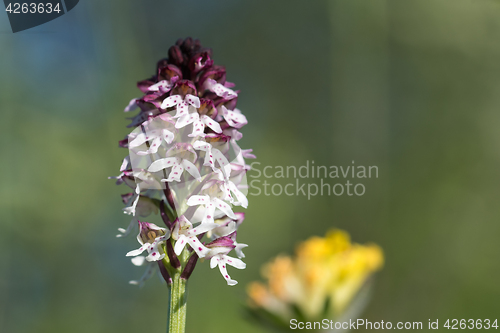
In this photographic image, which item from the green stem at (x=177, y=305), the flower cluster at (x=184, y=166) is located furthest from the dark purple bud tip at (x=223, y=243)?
the green stem at (x=177, y=305)

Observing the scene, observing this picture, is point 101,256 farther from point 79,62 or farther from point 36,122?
point 79,62

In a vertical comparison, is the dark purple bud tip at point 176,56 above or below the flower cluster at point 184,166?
above

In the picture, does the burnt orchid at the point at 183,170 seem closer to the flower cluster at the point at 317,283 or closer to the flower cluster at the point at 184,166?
the flower cluster at the point at 184,166

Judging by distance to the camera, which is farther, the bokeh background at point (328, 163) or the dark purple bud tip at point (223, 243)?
the bokeh background at point (328, 163)

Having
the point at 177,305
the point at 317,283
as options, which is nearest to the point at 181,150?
the point at 177,305

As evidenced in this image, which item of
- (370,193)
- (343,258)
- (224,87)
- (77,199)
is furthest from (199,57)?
(77,199)

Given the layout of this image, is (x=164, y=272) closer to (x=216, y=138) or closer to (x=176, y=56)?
(x=216, y=138)

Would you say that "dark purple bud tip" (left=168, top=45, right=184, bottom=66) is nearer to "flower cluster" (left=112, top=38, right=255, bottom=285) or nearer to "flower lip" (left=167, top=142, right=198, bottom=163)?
"flower cluster" (left=112, top=38, right=255, bottom=285)
